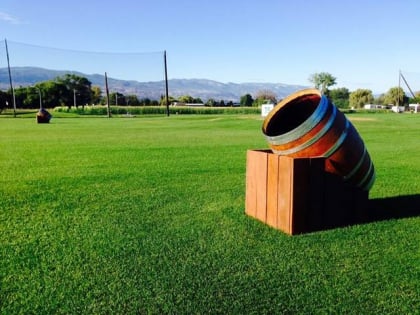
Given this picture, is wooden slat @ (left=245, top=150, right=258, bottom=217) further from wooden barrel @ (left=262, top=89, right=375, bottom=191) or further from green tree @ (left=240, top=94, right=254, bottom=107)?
green tree @ (left=240, top=94, right=254, bottom=107)

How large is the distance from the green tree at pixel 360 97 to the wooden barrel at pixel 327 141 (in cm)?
14633

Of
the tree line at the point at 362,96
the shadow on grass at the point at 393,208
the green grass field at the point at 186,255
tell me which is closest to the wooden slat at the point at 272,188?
the green grass field at the point at 186,255

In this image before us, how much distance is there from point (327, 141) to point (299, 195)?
0.86m

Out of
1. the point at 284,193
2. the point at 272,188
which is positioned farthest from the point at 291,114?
the point at 284,193

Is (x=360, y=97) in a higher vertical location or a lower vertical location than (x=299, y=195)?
lower

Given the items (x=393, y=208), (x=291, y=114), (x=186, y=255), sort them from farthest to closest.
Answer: (x=393, y=208)
(x=291, y=114)
(x=186, y=255)

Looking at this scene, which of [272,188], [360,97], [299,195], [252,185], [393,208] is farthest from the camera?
[360,97]

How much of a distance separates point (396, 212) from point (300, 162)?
2.21 meters

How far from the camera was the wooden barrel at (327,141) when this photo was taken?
5242 mm

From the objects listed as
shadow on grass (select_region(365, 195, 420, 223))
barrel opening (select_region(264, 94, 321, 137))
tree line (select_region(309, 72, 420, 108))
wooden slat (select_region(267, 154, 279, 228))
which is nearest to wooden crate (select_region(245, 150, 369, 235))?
wooden slat (select_region(267, 154, 279, 228))

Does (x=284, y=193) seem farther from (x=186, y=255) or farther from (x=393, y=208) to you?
(x=393, y=208)

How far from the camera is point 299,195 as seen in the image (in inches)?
193

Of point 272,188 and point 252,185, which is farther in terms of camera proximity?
point 252,185

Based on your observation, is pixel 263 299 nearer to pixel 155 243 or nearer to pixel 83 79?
pixel 155 243
